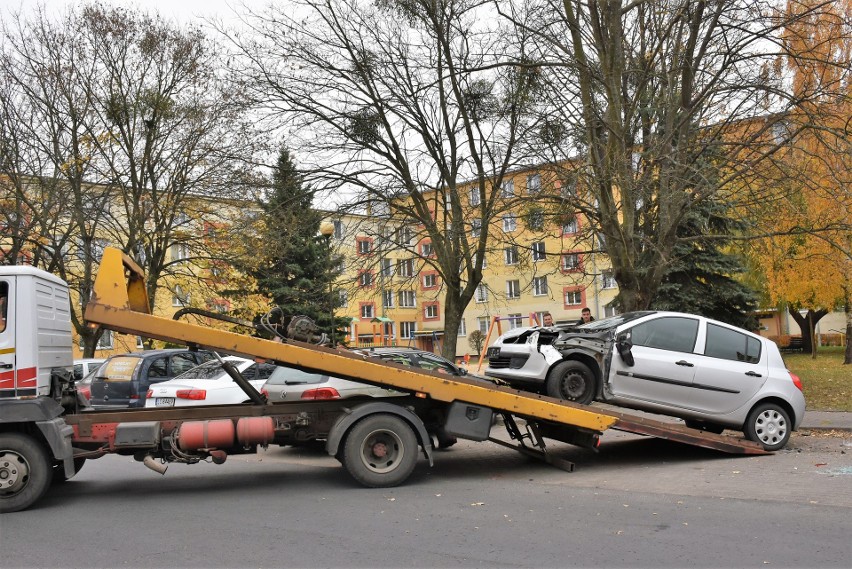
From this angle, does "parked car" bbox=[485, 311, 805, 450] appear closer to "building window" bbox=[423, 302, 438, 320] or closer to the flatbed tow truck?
the flatbed tow truck

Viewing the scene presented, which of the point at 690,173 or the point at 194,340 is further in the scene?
the point at 690,173

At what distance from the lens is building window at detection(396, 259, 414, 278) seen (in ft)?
63.3

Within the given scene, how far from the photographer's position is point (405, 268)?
20891mm

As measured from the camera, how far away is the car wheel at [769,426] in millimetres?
10242

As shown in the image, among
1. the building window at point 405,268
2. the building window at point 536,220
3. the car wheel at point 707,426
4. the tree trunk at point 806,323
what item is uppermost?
the building window at point 536,220

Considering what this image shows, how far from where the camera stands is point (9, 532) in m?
6.83

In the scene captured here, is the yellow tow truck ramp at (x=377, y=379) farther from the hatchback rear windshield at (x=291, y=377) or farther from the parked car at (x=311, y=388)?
the hatchback rear windshield at (x=291, y=377)

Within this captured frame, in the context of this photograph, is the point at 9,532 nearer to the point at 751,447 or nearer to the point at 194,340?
the point at 194,340

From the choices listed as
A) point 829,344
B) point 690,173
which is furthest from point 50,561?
point 829,344

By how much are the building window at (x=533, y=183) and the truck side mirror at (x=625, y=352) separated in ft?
20.5

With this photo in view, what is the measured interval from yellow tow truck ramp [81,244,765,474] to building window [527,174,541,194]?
24.7ft

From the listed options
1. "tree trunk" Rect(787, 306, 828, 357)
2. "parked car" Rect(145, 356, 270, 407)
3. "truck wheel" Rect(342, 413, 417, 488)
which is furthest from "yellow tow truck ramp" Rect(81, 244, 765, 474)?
"tree trunk" Rect(787, 306, 828, 357)

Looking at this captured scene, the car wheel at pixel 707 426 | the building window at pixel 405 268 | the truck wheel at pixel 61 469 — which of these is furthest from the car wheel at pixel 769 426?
the building window at pixel 405 268

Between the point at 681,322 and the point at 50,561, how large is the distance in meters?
7.92
